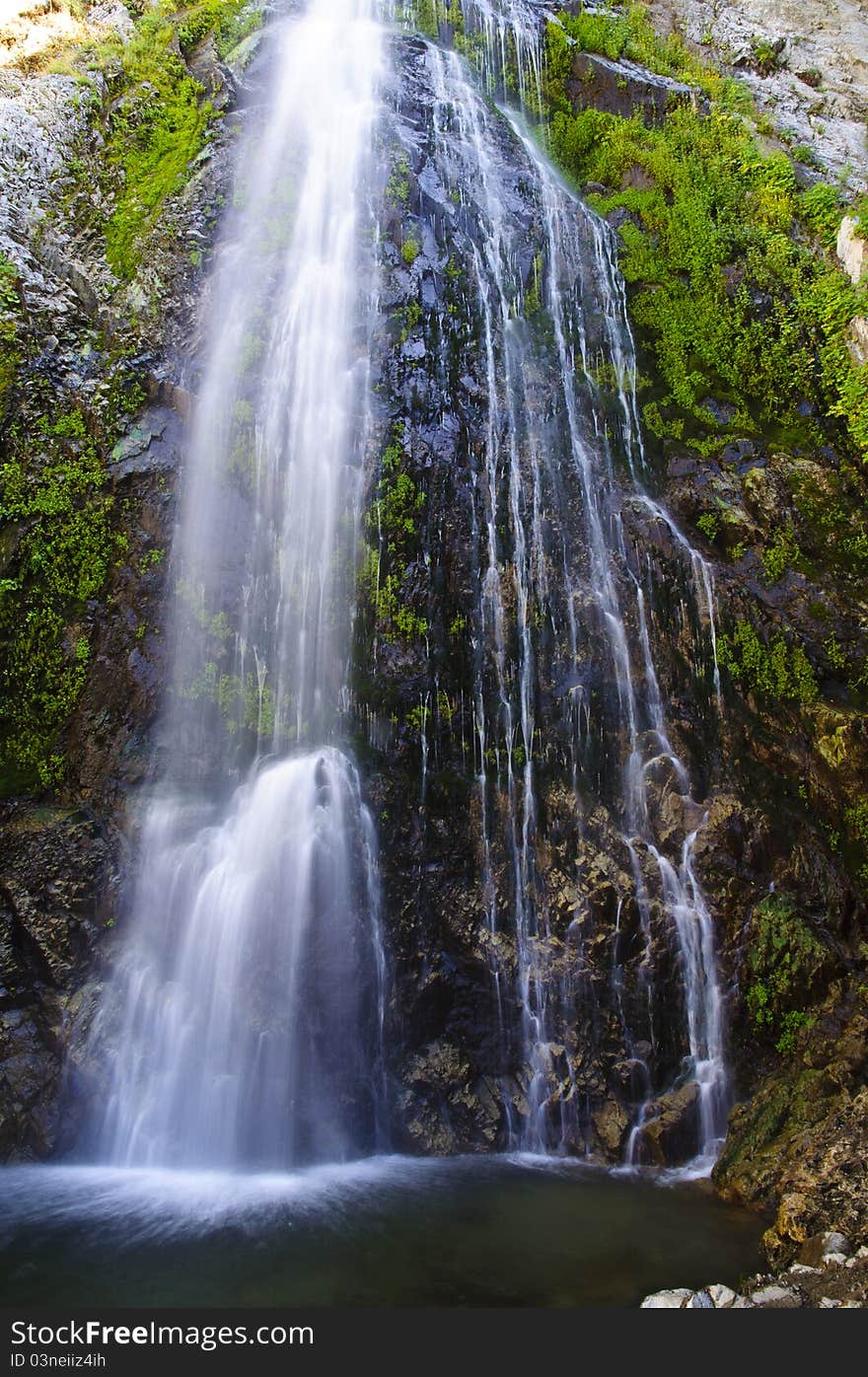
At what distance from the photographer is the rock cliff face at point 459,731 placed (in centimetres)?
894

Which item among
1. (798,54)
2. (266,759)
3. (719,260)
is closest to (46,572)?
(266,759)

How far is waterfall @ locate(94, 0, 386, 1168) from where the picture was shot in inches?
341

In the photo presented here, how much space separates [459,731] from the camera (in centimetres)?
1057

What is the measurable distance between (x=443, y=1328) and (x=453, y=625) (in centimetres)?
757

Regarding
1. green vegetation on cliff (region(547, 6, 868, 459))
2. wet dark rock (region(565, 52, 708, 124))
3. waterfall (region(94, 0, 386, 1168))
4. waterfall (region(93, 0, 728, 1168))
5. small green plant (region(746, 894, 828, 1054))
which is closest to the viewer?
waterfall (region(94, 0, 386, 1168))

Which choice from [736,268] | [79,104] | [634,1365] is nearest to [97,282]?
[79,104]

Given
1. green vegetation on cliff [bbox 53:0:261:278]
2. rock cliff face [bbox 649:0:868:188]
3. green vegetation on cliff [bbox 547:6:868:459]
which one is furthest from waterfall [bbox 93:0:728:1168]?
rock cliff face [bbox 649:0:868:188]

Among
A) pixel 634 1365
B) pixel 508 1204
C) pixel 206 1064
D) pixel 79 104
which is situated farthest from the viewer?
pixel 79 104

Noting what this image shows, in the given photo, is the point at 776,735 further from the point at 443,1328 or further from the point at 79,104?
the point at 79,104

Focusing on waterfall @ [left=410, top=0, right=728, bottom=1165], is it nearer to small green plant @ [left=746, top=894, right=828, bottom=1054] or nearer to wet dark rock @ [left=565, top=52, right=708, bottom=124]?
small green plant @ [left=746, top=894, right=828, bottom=1054]

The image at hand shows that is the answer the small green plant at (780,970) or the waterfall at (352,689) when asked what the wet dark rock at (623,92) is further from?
the small green plant at (780,970)

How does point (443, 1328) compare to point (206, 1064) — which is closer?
point (443, 1328)

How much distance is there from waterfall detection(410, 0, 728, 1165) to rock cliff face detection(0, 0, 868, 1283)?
9cm

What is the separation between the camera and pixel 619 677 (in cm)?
1078
